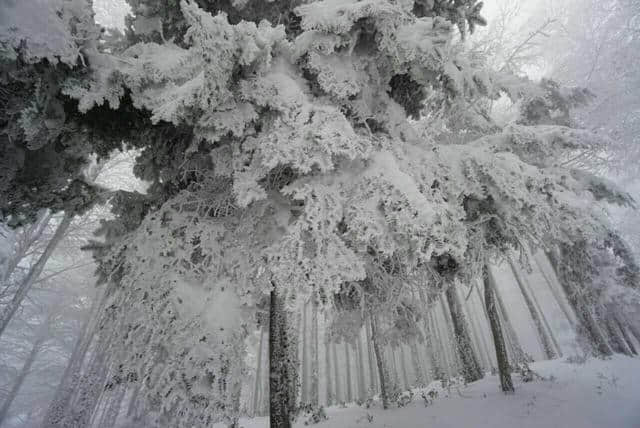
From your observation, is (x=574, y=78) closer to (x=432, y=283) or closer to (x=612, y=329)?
(x=612, y=329)

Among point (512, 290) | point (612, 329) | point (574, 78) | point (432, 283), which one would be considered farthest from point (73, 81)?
point (512, 290)

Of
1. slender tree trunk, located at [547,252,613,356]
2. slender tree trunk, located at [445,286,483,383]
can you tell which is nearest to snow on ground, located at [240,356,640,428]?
slender tree trunk, located at [445,286,483,383]

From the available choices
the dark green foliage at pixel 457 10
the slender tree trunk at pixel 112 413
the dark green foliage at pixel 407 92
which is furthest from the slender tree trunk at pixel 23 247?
the dark green foliage at pixel 457 10

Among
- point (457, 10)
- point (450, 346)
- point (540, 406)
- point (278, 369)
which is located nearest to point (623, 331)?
point (540, 406)

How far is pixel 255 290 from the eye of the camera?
11.0 ft

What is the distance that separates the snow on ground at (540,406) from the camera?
5.20 m

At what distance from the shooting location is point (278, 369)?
13.3 feet

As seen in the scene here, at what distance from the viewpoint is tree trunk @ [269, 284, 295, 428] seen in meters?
3.94

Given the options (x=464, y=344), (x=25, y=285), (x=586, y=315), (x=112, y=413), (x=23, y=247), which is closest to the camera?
(x=25, y=285)

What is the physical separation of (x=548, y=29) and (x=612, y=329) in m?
10.6

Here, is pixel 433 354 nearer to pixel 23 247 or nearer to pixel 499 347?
pixel 499 347

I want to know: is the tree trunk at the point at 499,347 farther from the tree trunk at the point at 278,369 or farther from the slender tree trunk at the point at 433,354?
the tree trunk at the point at 278,369

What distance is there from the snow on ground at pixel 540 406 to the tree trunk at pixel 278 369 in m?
3.69

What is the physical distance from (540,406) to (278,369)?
213 inches
